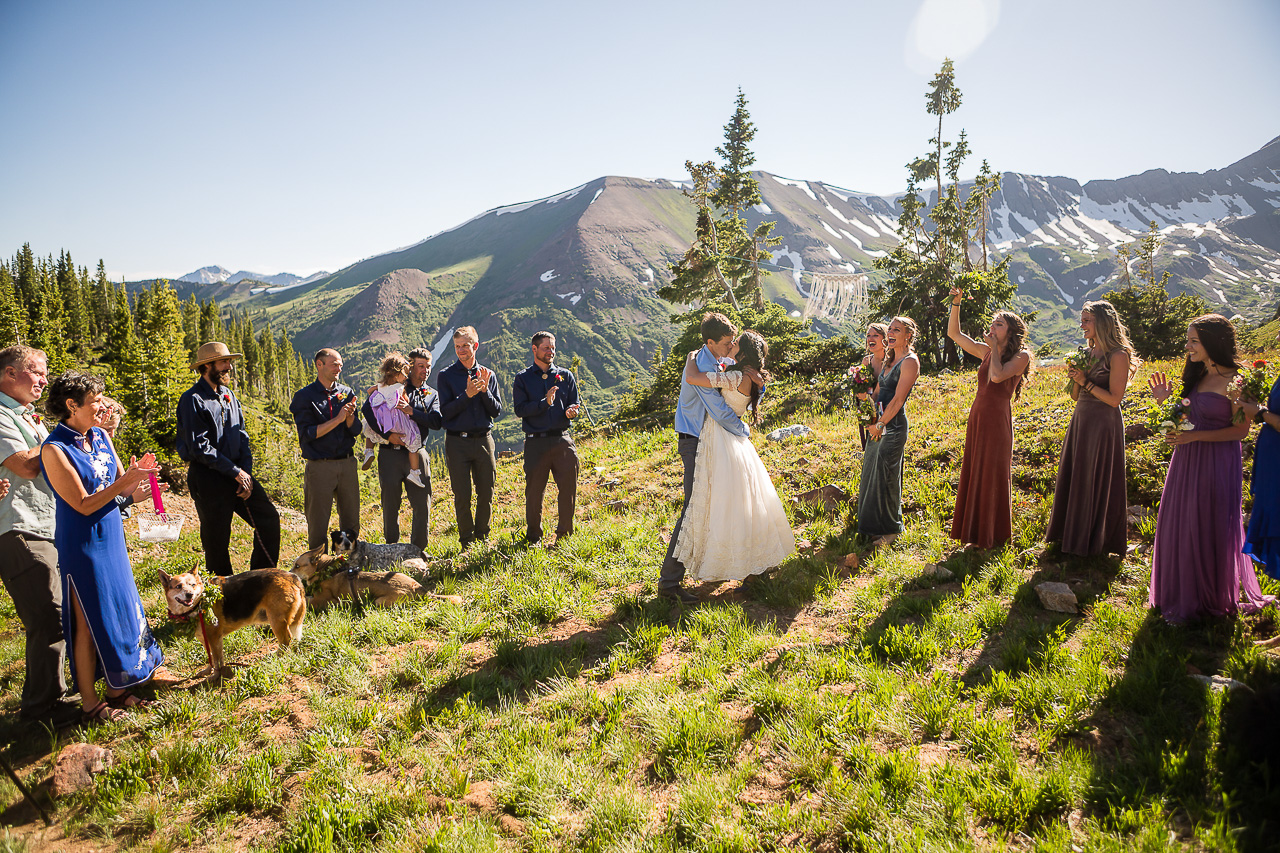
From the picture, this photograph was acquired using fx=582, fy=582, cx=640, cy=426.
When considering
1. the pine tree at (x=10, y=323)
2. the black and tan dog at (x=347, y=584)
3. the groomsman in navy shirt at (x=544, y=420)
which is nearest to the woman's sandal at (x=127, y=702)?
the black and tan dog at (x=347, y=584)

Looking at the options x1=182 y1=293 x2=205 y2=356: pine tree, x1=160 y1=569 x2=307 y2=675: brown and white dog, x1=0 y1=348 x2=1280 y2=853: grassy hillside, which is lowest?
x1=0 y1=348 x2=1280 y2=853: grassy hillside

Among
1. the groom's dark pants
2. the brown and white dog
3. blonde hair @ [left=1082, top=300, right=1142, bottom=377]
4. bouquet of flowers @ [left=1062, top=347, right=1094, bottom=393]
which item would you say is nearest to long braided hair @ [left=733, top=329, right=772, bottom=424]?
the groom's dark pants

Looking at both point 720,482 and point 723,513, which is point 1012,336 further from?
point 723,513

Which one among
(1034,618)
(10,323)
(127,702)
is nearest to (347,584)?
(127,702)

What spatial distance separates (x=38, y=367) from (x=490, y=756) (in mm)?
4454

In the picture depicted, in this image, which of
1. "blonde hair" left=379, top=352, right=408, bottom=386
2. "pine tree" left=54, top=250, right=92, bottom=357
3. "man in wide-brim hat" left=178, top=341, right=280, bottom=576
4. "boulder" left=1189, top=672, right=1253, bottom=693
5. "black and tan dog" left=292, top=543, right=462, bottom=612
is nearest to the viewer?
"boulder" left=1189, top=672, right=1253, bottom=693

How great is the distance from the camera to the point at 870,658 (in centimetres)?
458

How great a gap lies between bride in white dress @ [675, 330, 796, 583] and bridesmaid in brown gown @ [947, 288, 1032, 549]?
242 cm

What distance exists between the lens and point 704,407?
239 inches

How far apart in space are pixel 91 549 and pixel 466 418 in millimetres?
3992

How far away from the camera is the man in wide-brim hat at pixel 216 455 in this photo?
5980 millimetres

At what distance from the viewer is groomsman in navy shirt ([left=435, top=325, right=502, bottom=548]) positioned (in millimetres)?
7625

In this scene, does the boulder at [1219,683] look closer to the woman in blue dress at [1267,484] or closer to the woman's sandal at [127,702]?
the woman in blue dress at [1267,484]

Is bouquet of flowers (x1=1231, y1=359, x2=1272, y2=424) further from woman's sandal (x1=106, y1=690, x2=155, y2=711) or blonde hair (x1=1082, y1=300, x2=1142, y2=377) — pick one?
woman's sandal (x1=106, y1=690, x2=155, y2=711)
